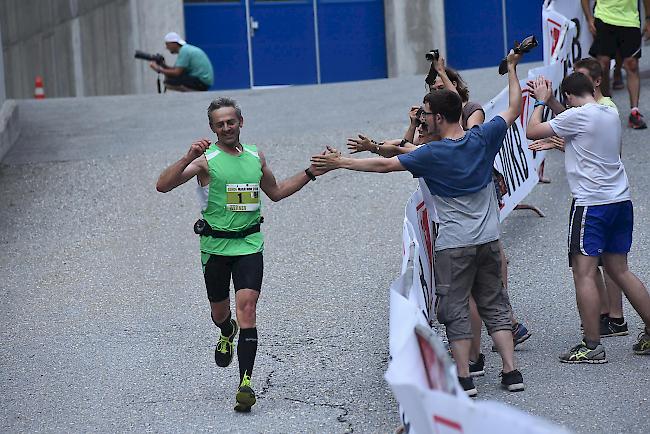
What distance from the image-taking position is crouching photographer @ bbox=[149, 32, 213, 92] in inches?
789

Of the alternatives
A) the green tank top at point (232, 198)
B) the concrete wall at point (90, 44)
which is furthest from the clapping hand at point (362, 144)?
the concrete wall at point (90, 44)

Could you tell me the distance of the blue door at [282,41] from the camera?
26094 mm

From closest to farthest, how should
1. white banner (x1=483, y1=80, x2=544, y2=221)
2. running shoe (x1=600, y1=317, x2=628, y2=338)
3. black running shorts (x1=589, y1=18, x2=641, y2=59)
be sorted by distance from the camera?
running shoe (x1=600, y1=317, x2=628, y2=338) → white banner (x1=483, y1=80, x2=544, y2=221) → black running shorts (x1=589, y1=18, x2=641, y2=59)

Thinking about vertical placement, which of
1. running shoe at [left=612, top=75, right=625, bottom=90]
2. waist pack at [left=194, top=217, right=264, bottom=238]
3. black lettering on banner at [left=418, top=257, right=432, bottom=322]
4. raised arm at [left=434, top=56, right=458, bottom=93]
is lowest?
black lettering on banner at [left=418, top=257, right=432, bottom=322]

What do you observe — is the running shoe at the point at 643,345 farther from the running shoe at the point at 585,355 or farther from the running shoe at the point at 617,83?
the running shoe at the point at 617,83

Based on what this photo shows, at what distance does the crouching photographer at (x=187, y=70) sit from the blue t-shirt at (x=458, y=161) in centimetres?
1353

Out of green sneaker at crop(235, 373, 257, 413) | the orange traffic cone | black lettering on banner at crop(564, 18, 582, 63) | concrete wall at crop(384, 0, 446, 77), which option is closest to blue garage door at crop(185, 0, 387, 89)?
concrete wall at crop(384, 0, 446, 77)

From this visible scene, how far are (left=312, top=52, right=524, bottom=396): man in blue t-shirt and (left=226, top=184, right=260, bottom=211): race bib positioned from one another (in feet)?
1.38

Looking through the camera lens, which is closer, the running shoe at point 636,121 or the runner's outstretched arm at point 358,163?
Result: the runner's outstretched arm at point 358,163

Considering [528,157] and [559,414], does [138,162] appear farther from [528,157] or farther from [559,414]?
[559,414]

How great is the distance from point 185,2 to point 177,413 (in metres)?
19.6

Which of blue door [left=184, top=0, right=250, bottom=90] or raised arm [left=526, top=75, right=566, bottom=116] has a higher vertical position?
blue door [left=184, top=0, right=250, bottom=90]

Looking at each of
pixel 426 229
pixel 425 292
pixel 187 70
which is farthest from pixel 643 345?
pixel 187 70

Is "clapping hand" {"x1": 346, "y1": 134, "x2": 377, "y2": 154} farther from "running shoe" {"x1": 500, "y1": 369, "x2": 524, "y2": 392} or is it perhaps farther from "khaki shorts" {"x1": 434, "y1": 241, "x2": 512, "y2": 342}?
"running shoe" {"x1": 500, "y1": 369, "x2": 524, "y2": 392}
